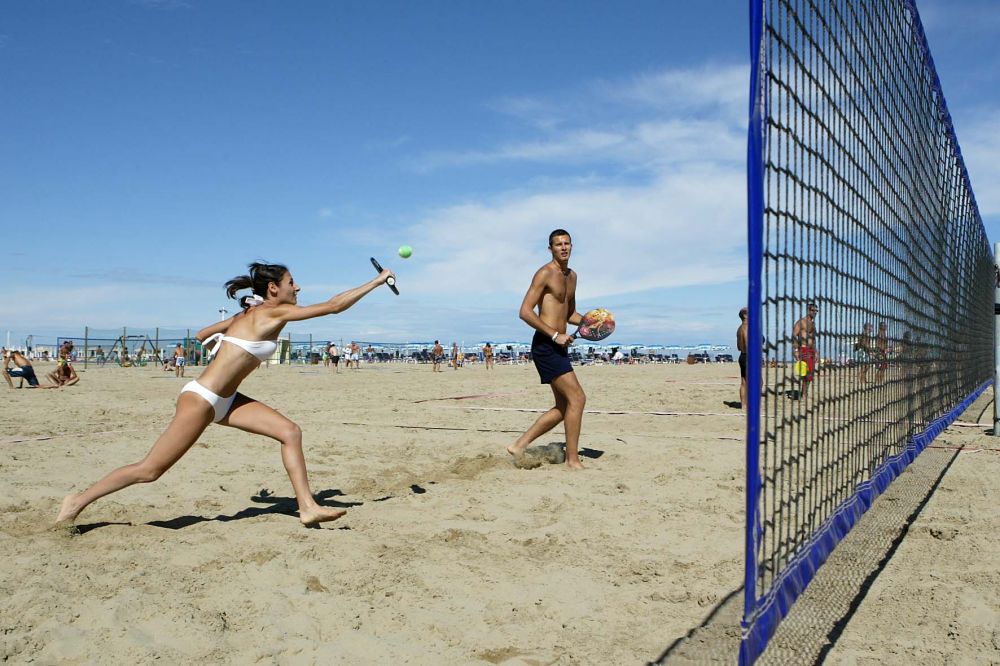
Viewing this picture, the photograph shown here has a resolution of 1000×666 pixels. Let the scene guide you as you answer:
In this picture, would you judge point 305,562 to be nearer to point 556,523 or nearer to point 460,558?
point 460,558

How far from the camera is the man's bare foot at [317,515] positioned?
373 centimetres

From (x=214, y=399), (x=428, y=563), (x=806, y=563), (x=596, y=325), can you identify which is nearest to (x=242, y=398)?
(x=214, y=399)

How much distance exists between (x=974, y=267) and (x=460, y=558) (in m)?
Answer: 9.80

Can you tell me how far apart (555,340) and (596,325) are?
3.55 ft

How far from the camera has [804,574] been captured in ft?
8.67

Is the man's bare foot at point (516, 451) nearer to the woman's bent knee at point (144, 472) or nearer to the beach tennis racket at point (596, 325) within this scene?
the beach tennis racket at point (596, 325)

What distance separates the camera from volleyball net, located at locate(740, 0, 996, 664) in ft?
7.20

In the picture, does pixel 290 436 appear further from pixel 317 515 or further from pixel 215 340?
pixel 215 340

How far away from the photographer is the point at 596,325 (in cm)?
655

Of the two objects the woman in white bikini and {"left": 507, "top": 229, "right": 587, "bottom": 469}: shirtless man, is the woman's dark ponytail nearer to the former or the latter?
the woman in white bikini

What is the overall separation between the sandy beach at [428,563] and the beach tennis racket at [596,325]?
102 centimetres

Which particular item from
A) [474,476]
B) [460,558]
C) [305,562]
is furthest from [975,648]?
[474,476]

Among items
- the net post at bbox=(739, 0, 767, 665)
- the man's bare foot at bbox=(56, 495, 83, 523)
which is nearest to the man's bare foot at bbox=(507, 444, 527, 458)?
the man's bare foot at bbox=(56, 495, 83, 523)

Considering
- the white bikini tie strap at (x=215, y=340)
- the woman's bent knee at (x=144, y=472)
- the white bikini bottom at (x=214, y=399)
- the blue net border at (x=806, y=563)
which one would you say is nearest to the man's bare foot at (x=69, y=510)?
the woman's bent knee at (x=144, y=472)
